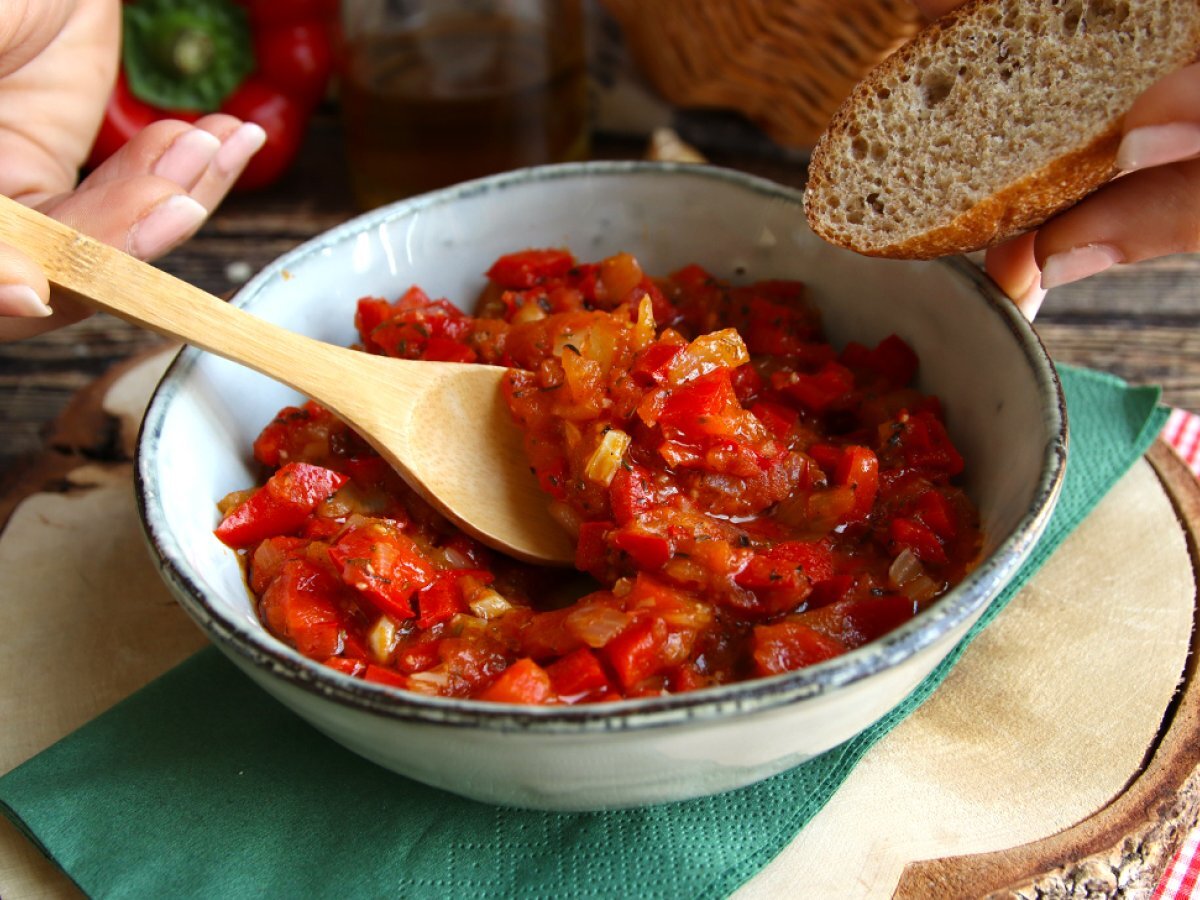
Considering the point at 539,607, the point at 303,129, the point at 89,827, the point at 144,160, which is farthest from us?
the point at 303,129

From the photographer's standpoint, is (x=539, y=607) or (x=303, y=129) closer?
(x=539, y=607)

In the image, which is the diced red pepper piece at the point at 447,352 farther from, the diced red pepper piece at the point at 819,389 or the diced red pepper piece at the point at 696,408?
the diced red pepper piece at the point at 819,389

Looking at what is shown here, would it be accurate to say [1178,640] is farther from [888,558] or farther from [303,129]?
[303,129]

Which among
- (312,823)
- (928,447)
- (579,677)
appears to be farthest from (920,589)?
(312,823)

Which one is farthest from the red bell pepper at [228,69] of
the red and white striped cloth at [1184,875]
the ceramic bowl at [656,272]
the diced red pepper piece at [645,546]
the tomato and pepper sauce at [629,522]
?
the red and white striped cloth at [1184,875]

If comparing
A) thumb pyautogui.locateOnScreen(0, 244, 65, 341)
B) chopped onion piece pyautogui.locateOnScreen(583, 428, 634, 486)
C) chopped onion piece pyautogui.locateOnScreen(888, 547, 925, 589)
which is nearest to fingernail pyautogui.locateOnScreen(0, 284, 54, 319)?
thumb pyautogui.locateOnScreen(0, 244, 65, 341)

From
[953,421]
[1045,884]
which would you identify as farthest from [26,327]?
[1045,884]

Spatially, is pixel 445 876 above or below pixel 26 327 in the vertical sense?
below

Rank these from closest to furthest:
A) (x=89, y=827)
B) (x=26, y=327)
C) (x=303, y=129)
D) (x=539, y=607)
A: (x=89, y=827) → (x=539, y=607) → (x=26, y=327) → (x=303, y=129)

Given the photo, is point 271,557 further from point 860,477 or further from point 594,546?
point 860,477
